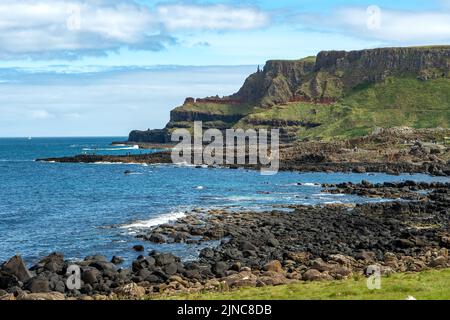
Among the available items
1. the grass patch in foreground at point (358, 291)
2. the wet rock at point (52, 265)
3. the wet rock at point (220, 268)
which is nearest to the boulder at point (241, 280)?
the wet rock at point (220, 268)

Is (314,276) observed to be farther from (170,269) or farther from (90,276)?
(90,276)

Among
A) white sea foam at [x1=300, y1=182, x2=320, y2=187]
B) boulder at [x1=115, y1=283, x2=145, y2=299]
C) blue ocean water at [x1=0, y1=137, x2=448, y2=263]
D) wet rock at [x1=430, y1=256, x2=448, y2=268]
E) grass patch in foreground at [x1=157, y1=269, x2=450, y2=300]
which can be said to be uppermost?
grass patch in foreground at [x1=157, y1=269, x2=450, y2=300]

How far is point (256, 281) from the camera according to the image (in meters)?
27.5

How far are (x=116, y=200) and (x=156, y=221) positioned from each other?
21.4 meters

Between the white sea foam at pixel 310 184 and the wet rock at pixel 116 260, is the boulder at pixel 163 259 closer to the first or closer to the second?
the wet rock at pixel 116 260

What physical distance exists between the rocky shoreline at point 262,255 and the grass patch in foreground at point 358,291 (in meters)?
3.13

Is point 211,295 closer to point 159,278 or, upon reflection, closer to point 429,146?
point 159,278

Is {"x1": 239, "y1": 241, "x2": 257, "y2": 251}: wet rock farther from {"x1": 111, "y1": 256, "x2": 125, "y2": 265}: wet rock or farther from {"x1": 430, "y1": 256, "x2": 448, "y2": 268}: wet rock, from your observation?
{"x1": 430, "y1": 256, "x2": 448, "y2": 268}: wet rock

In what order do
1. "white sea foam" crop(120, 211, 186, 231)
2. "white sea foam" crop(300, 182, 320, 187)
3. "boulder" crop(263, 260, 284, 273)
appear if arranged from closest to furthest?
"boulder" crop(263, 260, 284, 273)
"white sea foam" crop(120, 211, 186, 231)
"white sea foam" crop(300, 182, 320, 187)

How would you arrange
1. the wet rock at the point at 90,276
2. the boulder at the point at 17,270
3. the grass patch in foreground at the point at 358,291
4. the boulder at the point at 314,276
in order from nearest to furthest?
the grass patch in foreground at the point at 358,291
the boulder at the point at 314,276
the wet rock at the point at 90,276
the boulder at the point at 17,270

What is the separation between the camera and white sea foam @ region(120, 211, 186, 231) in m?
53.0

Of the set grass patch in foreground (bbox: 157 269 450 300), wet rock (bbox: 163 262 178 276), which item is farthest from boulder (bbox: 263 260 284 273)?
grass patch in foreground (bbox: 157 269 450 300)

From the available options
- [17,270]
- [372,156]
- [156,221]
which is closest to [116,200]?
[156,221]

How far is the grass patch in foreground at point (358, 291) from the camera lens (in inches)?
808
